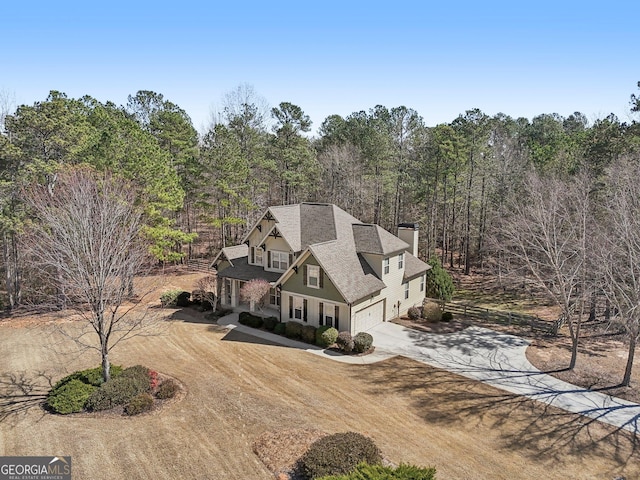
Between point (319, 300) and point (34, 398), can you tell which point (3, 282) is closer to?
point (34, 398)

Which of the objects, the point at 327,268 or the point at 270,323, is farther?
the point at 270,323

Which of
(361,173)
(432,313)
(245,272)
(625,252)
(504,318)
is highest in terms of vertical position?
(361,173)

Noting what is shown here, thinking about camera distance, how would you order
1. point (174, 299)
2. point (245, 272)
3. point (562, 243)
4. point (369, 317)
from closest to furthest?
point (562, 243) → point (369, 317) → point (245, 272) → point (174, 299)

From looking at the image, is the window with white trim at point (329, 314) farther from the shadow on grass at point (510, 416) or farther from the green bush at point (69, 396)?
the green bush at point (69, 396)

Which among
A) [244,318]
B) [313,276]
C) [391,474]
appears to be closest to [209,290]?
[244,318]

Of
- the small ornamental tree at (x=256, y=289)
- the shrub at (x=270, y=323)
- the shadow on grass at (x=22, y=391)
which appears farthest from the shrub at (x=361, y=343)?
the shadow on grass at (x=22, y=391)

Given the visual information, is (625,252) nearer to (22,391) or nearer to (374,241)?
(374,241)
